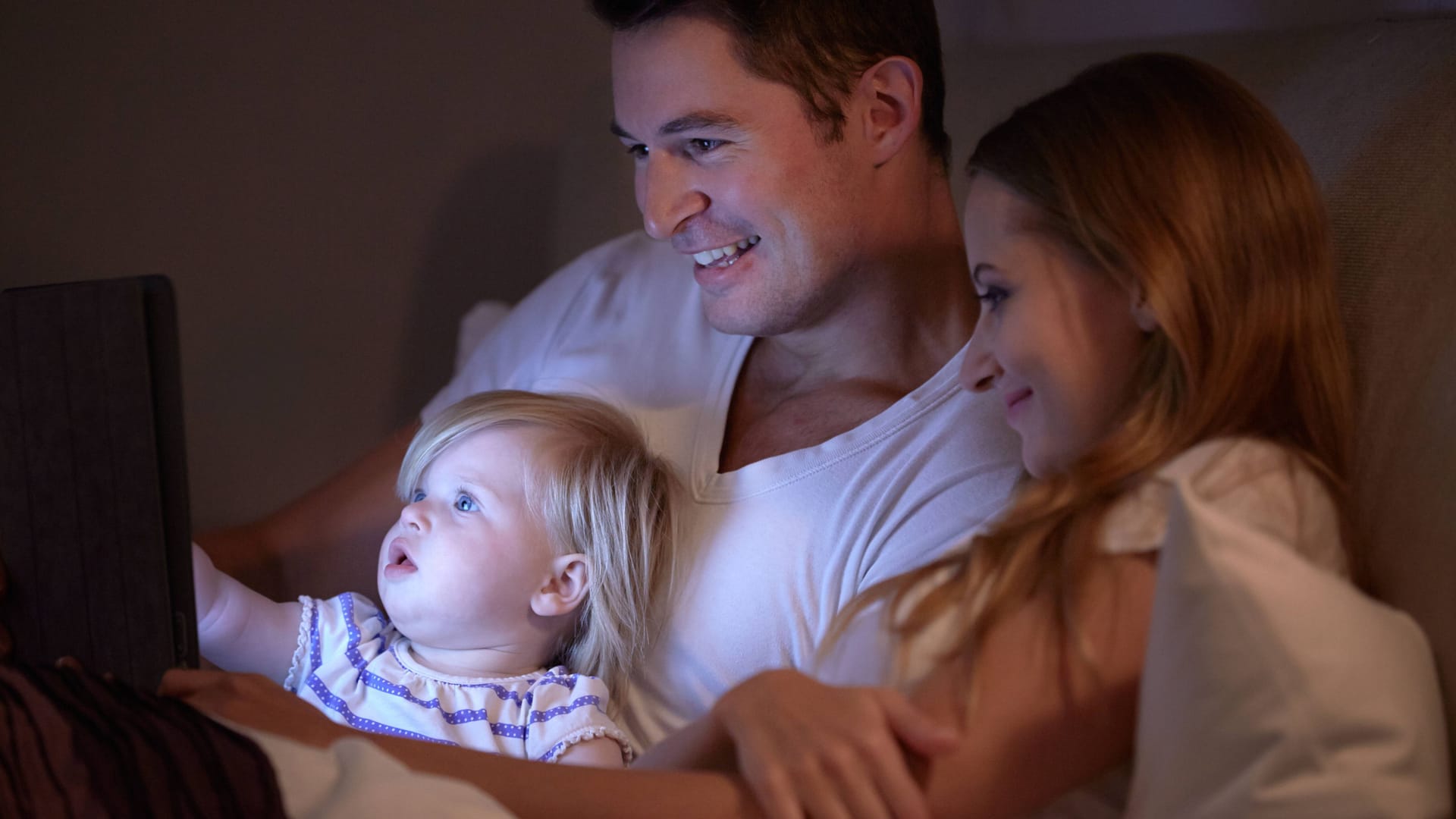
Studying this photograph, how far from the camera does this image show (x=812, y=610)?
1.26m

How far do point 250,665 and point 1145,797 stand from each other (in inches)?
38.5

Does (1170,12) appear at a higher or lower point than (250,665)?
higher

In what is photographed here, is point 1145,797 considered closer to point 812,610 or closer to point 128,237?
point 812,610

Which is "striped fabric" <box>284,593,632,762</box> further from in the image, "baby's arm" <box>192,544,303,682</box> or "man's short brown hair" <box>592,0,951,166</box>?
"man's short brown hair" <box>592,0,951,166</box>

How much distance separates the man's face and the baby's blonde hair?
0.21m

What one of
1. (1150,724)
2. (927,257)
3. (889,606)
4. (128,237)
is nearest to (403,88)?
(128,237)

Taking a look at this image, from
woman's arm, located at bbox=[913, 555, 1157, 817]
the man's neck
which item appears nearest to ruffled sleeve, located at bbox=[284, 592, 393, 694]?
the man's neck

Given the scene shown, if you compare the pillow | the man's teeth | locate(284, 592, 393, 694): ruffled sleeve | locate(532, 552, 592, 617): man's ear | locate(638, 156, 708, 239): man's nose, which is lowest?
locate(284, 592, 393, 694): ruffled sleeve

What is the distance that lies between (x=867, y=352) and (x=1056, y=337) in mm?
477

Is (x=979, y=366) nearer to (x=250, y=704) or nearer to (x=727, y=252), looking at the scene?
(x=727, y=252)

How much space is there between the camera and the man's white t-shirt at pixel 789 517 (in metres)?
1.21

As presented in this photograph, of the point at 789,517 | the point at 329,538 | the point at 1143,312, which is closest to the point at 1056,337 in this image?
the point at 1143,312

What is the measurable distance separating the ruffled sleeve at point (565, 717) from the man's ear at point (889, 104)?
706mm

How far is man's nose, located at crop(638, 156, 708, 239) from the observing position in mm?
1391
